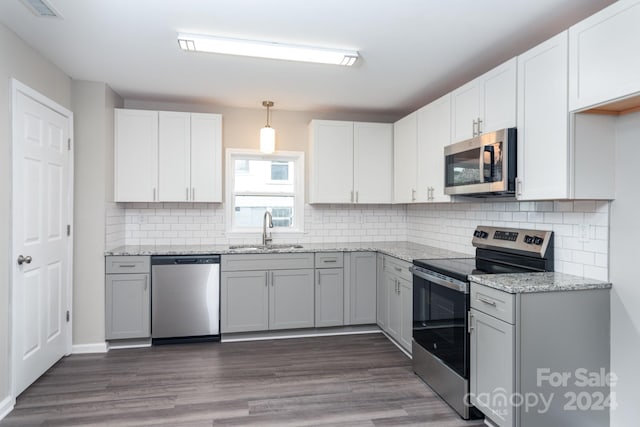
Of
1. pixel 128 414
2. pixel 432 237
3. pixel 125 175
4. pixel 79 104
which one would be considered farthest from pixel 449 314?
pixel 79 104

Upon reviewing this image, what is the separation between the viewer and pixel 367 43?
104 inches

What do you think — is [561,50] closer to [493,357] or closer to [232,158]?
[493,357]

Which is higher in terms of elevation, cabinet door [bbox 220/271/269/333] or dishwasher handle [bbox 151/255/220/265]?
dishwasher handle [bbox 151/255/220/265]

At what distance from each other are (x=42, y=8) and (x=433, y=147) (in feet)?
9.77

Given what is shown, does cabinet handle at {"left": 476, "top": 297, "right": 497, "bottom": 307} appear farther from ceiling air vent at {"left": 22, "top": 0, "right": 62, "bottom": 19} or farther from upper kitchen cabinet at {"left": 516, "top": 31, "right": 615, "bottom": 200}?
ceiling air vent at {"left": 22, "top": 0, "right": 62, "bottom": 19}

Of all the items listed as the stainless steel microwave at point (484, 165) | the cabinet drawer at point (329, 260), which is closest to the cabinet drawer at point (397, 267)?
the cabinet drawer at point (329, 260)

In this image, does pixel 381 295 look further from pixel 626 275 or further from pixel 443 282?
pixel 626 275

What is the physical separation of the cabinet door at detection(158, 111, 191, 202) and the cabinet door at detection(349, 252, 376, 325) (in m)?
1.92

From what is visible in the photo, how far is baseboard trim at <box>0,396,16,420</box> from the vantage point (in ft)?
7.91

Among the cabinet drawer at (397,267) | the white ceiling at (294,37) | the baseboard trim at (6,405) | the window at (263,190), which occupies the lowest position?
the baseboard trim at (6,405)

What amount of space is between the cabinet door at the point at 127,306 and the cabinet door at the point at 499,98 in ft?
10.7

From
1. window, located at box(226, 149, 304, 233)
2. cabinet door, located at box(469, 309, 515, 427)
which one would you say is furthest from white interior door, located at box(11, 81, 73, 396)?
cabinet door, located at box(469, 309, 515, 427)

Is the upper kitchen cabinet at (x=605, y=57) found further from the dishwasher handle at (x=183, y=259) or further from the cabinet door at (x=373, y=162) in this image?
the dishwasher handle at (x=183, y=259)

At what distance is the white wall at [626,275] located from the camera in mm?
2023
